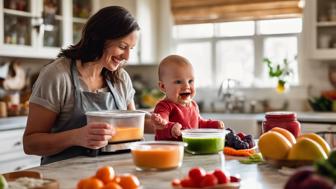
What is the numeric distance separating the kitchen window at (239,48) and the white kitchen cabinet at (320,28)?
277 mm

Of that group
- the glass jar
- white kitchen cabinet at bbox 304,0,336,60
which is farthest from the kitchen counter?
white kitchen cabinet at bbox 304,0,336,60

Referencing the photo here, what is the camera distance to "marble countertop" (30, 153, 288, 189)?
1332 millimetres

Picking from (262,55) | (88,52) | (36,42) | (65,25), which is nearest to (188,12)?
(262,55)

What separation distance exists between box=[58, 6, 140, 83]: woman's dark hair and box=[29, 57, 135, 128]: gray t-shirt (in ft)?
0.28

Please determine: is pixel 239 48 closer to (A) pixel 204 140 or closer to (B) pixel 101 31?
(B) pixel 101 31

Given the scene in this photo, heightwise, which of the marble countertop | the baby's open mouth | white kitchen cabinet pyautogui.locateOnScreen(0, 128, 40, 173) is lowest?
white kitchen cabinet pyautogui.locateOnScreen(0, 128, 40, 173)

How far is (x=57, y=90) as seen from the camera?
6.19ft

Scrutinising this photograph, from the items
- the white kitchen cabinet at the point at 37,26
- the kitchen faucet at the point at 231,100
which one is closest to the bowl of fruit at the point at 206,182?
the white kitchen cabinet at the point at 37,26

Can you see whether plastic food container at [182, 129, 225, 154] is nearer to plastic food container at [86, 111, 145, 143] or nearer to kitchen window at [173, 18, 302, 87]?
plastic food container at [86, 111, 145, 143]

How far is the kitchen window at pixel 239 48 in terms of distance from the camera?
15.3ft

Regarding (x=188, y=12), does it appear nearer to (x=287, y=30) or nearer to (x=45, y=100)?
(x=287, y=30)

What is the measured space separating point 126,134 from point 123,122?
0.06 m

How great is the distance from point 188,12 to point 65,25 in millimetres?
1413

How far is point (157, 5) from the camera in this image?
16.8 ft
